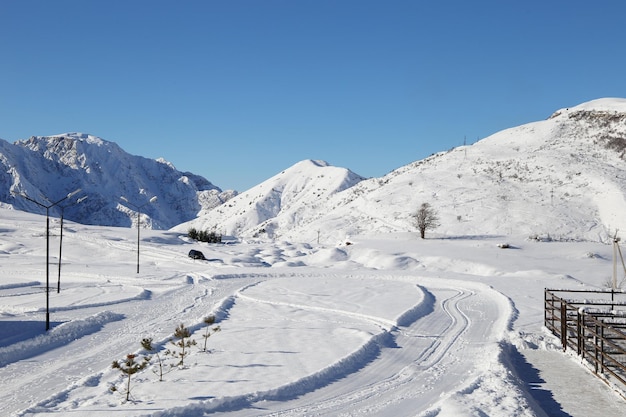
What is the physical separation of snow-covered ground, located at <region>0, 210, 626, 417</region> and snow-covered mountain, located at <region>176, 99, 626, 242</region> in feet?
73.9

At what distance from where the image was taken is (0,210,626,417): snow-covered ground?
1197 cm

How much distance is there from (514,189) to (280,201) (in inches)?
3924

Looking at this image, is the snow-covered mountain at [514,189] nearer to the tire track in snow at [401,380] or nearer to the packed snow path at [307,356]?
the packed snow path at [307,356]

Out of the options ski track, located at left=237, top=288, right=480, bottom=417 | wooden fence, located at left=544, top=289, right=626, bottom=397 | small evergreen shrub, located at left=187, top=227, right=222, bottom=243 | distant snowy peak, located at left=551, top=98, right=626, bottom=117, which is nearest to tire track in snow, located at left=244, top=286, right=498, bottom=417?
ski track, located at left=237, top=288, right=480, bottom=417

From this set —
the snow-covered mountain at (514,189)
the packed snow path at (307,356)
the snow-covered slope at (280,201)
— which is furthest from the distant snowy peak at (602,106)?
the packed snow path at (307,356)

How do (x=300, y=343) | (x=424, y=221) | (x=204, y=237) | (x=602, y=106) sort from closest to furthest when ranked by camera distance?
(x=300, y=343), (x=424, y=221), (x=204, y=237), (x=602, y=106)

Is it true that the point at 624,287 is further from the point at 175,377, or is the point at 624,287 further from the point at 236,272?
the point at 175,377

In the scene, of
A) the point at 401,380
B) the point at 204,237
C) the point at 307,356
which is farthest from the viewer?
the point at 204,237

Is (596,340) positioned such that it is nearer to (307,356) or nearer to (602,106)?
(307,356)

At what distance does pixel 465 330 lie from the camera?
2111cm

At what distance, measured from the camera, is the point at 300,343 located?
18.3 meters

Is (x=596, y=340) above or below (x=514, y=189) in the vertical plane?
below

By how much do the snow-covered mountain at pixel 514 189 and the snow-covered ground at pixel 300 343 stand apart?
2251cm

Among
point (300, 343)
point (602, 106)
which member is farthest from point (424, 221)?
point (602, 106)
